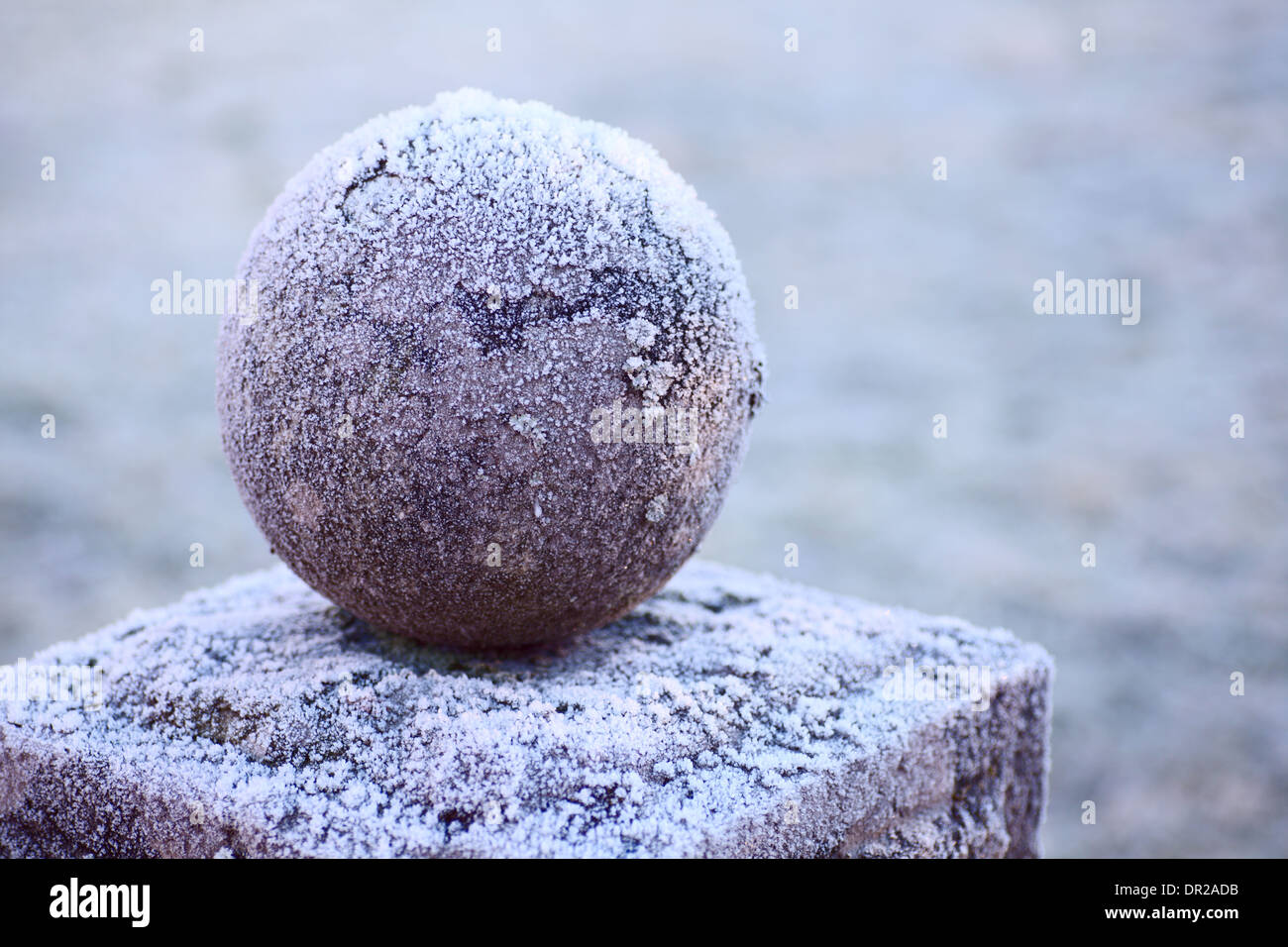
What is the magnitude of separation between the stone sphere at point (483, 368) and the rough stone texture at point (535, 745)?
0.76 feet

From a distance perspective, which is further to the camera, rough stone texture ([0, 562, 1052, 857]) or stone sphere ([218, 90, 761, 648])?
stone sphere ([218, 90, 761, 648])

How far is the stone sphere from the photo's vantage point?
1989mm

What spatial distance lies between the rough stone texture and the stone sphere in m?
0.23

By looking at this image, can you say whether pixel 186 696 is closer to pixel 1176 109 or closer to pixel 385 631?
pixel 385 631

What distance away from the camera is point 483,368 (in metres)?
1.97

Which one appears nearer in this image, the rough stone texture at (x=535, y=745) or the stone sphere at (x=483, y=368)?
the rough stone texture at (x=535, y=745)

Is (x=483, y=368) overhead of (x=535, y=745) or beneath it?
overhead

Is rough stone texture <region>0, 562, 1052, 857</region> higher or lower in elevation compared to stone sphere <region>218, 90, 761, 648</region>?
lower

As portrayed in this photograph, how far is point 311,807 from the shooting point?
1.88 metres

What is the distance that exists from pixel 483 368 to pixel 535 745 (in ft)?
2.31

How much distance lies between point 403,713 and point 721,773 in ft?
2.10

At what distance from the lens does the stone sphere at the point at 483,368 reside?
6.53 ft

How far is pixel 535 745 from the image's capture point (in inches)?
79.1
